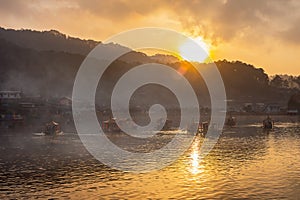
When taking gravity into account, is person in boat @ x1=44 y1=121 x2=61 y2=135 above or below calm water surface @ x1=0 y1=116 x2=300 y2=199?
above

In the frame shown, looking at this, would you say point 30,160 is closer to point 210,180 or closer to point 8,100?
point 210,180

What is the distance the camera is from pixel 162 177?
140ft

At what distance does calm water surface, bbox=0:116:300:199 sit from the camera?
35194mm

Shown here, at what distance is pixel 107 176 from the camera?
142ft

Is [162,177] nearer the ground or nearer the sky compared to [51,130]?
nearer the ground

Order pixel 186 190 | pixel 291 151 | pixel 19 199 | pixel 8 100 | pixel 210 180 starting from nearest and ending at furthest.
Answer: pixel 19 199 < pixel 186 190 < pixel 210 180 < pixel 291 151 < pixel 8 100

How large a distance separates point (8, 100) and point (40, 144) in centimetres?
9874

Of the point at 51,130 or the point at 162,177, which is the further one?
the point at 51,130

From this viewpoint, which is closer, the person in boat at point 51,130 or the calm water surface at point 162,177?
the calm water surface at point 162,177

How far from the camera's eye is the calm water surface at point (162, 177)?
35.2 m

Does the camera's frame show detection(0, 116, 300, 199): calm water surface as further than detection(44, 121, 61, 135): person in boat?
No

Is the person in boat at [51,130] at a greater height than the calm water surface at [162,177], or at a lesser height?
greater

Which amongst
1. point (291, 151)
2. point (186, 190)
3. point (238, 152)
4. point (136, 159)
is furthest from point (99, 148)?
point (186, 190)

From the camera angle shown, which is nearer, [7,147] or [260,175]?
[260,175]
